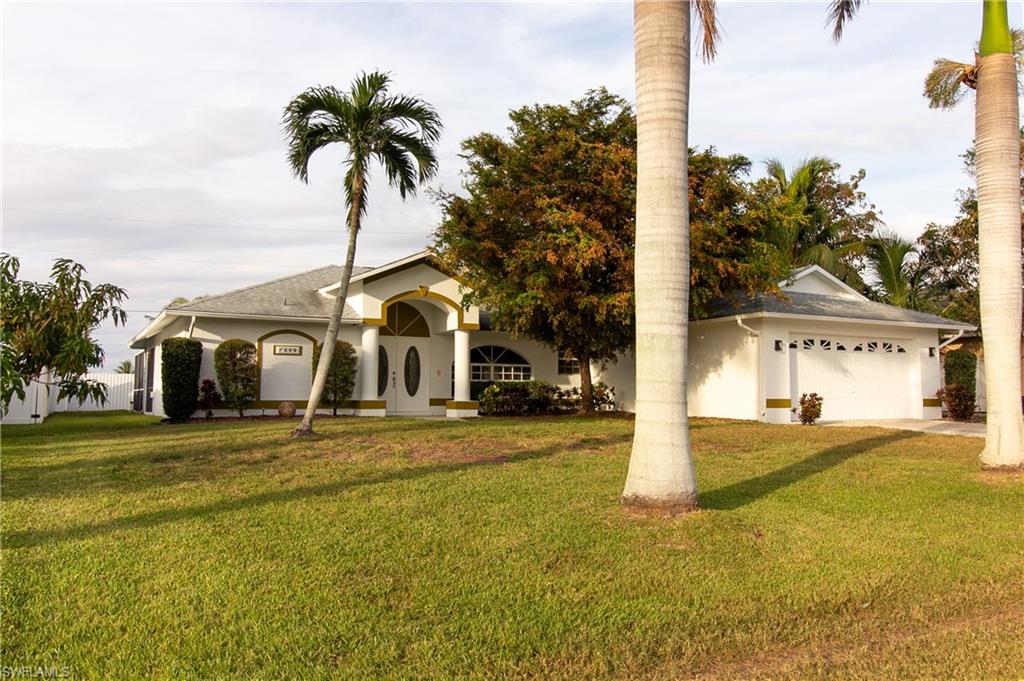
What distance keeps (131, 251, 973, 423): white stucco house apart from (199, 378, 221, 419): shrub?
0.35 m

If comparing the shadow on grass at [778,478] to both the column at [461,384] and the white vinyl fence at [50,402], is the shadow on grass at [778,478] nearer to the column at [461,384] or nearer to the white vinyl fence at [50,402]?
the column at [461,384]

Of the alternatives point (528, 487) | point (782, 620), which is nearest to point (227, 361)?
point (528, 487)

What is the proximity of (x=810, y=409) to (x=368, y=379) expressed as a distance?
1160 centimetres

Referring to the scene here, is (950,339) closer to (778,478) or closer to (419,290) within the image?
(419,290)

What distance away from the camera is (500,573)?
223 inches

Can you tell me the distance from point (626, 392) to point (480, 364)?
4799 millimetres

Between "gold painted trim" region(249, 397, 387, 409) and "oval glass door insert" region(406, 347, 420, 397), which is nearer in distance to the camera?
"gold painted trim" region(249, 397, 387, 409)

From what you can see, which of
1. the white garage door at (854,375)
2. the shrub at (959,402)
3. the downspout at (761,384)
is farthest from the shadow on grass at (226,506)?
the shrub at (959,402)

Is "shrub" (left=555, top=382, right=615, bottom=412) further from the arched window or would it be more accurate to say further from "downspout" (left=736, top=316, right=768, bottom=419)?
"downspout" (left=736, top=316, right=768, bottom=419)

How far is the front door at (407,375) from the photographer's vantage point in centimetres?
2278

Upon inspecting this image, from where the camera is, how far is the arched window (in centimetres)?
2422

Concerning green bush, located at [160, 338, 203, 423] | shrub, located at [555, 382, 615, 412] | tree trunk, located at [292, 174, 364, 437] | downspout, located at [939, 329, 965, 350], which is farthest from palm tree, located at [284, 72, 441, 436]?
downspout, located at [939, 329, 965, 350]

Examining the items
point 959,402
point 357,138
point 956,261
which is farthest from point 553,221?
point 956,261

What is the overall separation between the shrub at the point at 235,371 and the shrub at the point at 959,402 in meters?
19.3
